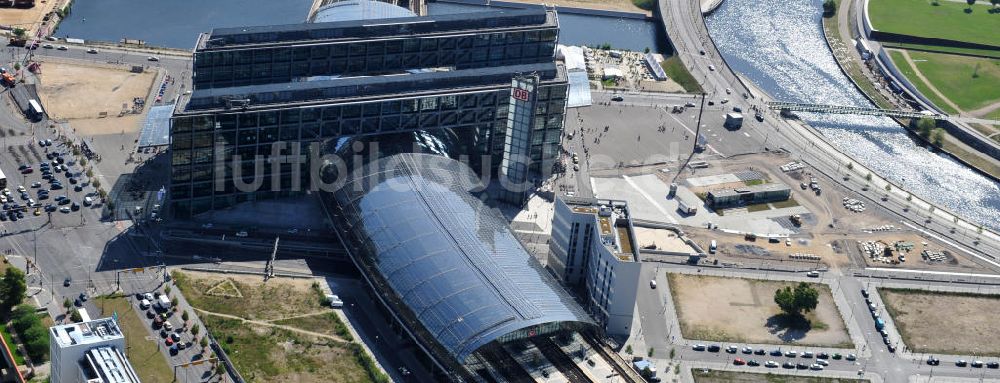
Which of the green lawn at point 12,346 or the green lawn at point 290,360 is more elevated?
the green lawn at point 290,360

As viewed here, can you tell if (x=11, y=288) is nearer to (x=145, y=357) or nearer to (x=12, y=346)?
(x=12, y=346)

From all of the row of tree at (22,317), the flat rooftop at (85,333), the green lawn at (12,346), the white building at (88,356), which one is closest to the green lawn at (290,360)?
the flat rooftop at (85,333)

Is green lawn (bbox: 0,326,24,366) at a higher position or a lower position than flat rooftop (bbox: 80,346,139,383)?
lower

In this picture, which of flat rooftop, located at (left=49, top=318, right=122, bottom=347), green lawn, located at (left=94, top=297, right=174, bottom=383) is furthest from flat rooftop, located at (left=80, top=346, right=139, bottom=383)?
green lawn, located at (left=94, top=297, right=174, bottom=383)

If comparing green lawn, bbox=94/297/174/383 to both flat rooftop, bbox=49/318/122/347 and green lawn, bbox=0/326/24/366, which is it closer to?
green lawn, bbox=0/326/24/366

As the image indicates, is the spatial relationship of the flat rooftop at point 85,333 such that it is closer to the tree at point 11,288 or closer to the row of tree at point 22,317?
the row of tree at point 22,317

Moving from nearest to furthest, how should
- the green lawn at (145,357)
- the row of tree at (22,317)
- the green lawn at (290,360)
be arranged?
A: 1. the green lawn at (145,357)
2. the row of tree at (22,317)
3. the green lawn at (290,360)

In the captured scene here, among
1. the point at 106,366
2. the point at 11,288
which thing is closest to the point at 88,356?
the point at 106,366

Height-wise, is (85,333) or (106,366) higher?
(85,333)
